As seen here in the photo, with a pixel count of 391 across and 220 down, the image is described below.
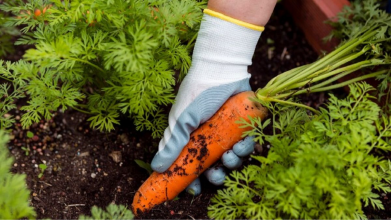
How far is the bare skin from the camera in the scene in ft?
5.08

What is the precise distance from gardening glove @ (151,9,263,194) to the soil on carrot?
7.0 inches

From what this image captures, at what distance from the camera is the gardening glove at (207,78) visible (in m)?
1.57

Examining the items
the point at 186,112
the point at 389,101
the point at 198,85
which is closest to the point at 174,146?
the point at 186,112

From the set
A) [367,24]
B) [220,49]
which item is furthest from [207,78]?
[367,24]

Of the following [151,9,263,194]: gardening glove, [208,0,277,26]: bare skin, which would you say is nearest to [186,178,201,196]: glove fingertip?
[151,9,263,194]: gardening glove

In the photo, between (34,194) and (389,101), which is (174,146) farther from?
(389,101)

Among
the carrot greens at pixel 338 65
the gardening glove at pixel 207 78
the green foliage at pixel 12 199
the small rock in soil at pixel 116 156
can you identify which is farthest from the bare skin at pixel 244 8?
the green foliage at pixel 12 199

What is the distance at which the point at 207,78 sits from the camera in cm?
160

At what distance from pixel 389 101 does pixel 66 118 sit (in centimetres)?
134

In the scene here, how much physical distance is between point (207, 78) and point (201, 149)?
27 centimetres

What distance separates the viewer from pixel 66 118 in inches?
74.4

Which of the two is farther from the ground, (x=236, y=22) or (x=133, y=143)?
(x=236, y=22)

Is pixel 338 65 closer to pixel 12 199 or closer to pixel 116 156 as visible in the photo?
pixel 116 156

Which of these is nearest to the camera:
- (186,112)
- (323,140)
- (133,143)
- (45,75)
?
(323,140)
